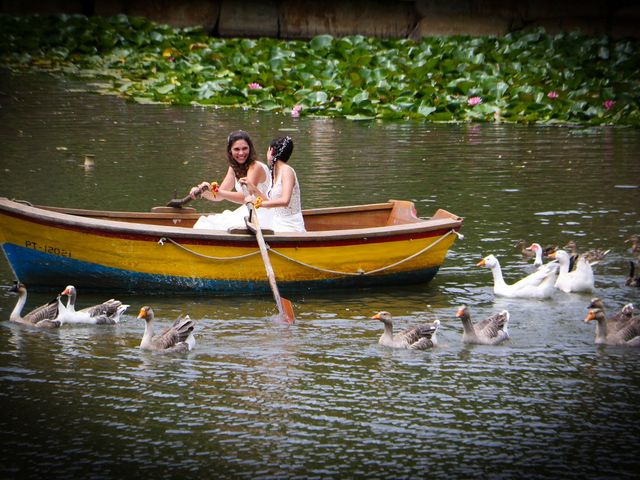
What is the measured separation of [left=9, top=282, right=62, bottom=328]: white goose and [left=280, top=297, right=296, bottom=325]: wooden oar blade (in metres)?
1.74

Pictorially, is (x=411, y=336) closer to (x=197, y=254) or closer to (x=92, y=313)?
(x=197, y=254)

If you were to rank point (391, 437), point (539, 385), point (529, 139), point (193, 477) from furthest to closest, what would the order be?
point (529, 139)
point (539, 385)
point (391, 437)
point (193, 477)

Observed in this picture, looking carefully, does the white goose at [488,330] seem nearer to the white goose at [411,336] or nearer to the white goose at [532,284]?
the white goose at [411,336]

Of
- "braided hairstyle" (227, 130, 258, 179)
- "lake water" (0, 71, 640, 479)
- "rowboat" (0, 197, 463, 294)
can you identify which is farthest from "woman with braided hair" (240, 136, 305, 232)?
"lake water" (0, 71, 640, 479)

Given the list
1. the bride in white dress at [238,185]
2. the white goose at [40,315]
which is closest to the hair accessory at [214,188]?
the bride in white dress at [238,185]

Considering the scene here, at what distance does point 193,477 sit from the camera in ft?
22.9

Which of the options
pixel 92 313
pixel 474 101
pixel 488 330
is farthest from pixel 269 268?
pixel 474 101

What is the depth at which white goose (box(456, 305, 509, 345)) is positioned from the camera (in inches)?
370

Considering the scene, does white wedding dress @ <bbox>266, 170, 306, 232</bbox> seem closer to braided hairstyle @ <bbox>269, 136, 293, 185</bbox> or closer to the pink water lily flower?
braided hairstyle @ <bbox>269, 136, 293, 185</bbox>

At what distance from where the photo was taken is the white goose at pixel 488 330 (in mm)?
9398

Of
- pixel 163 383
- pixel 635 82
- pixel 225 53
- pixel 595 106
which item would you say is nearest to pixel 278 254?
pixel 163 383

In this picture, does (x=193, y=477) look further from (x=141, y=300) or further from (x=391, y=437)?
(x=141, y=300)

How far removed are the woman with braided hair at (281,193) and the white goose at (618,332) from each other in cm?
294

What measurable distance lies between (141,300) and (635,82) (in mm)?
12958
